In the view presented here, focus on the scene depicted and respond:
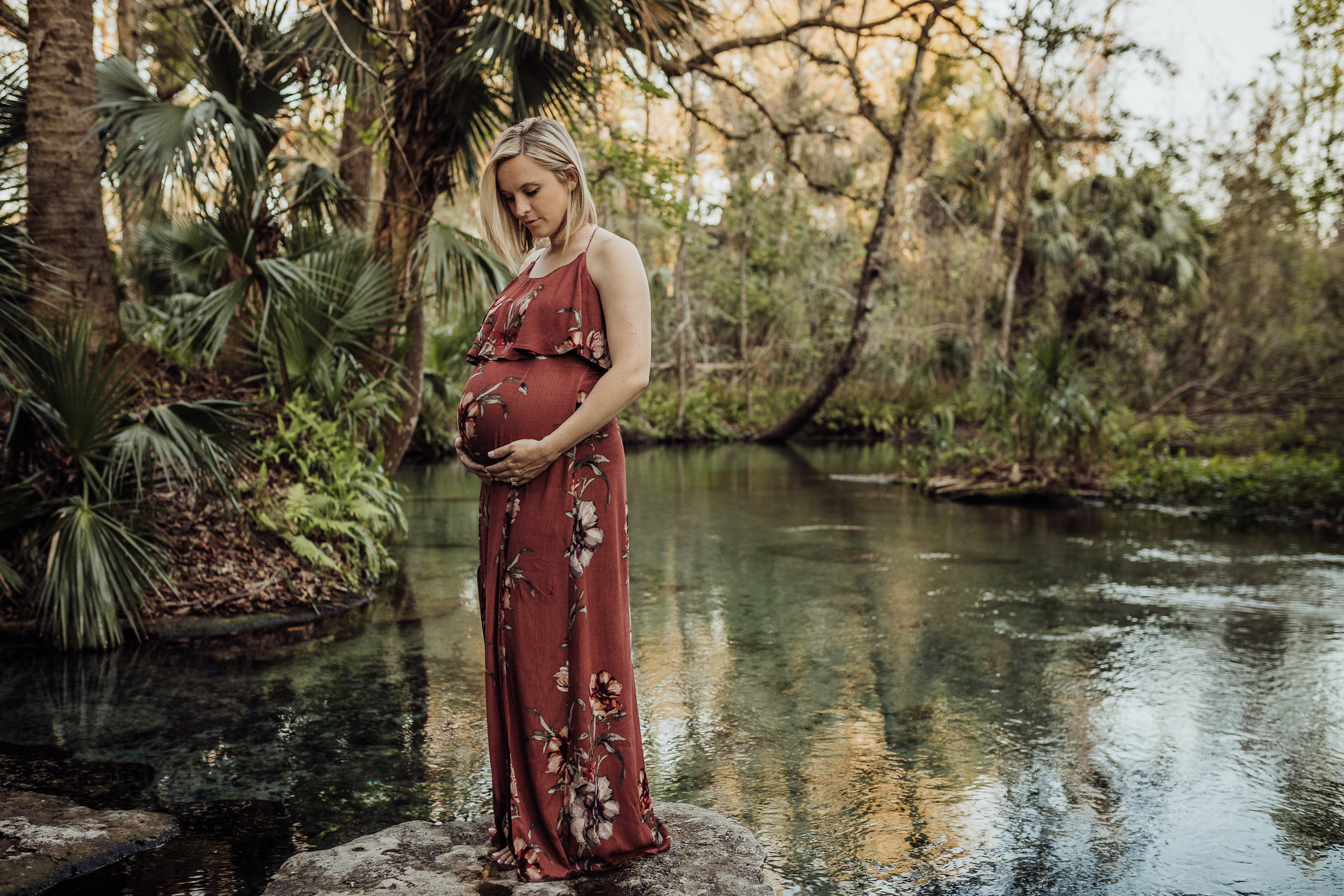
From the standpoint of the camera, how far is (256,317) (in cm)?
632

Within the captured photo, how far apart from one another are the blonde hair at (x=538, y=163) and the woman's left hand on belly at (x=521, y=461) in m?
0.58

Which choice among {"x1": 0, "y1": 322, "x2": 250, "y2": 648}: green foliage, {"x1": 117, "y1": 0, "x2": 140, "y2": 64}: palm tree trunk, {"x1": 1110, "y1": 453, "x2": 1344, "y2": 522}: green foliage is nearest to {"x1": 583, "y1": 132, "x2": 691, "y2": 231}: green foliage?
{"x1": 117, "y1": 0, "x2": 140, "y2": 64}: palm tree trunk

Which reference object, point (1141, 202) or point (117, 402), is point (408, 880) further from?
point (1141, 202)

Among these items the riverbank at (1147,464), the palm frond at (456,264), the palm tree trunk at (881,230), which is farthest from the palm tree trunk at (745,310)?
the palm frond at (456,264)

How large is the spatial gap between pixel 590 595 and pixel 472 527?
7257 millimetres

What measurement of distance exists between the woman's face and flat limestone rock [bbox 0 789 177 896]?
82.0 inches

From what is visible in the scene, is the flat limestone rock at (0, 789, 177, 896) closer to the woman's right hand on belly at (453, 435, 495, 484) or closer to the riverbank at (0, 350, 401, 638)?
the woman's right hand on belly at (453, 435, 495, 484)

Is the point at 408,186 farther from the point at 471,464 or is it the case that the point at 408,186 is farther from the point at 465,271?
the point at 471,464

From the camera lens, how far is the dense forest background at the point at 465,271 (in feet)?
17.8

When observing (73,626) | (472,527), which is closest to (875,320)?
(472,527)

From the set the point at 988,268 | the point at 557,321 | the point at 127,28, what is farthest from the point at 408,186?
the point at 988,268

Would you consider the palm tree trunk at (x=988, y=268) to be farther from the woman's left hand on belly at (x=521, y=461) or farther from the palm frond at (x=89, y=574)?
the woman's left hand on belly at (x=521, y=461)

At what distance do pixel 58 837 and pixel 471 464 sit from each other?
Answer: 1.61 m

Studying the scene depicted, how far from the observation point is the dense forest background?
541 cm
